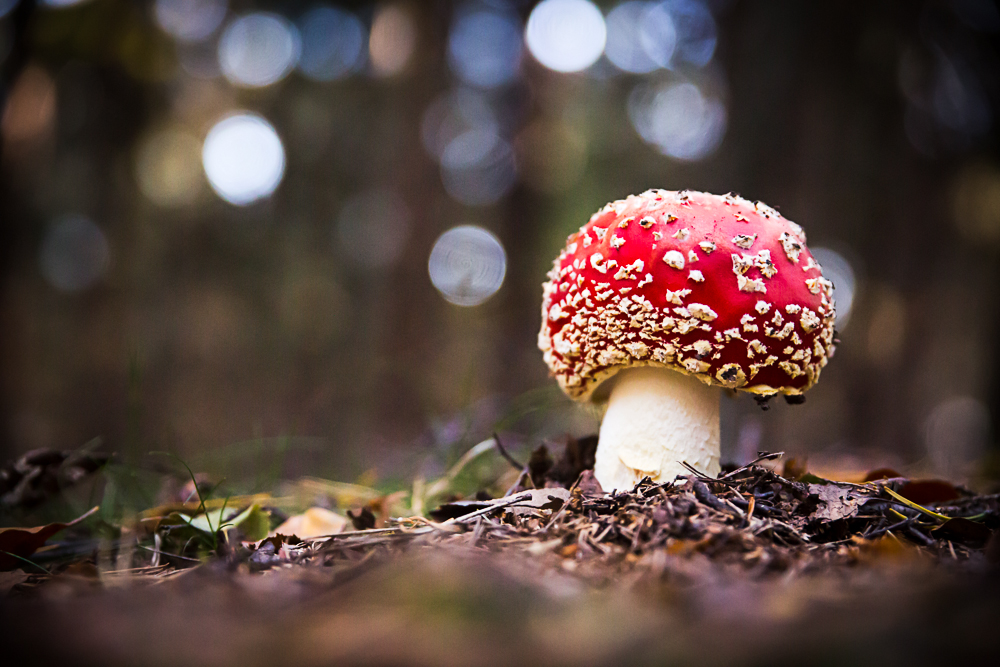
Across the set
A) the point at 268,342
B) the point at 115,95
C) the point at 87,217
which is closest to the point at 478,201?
the point at 268,342

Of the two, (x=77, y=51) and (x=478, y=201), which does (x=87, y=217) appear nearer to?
(x=77, y=51)

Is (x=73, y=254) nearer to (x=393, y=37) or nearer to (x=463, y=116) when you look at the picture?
(x=463, y=116)

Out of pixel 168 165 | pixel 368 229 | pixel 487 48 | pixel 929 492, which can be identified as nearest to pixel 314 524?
pixel 929 492

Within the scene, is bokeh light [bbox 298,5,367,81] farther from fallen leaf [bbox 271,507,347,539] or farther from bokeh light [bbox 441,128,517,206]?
fallen leaf [bbox 271,507,347,539]

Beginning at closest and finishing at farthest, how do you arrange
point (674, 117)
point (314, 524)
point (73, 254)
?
1. point (314, 524)
2. point (674, 117)
3. point (73, 254)

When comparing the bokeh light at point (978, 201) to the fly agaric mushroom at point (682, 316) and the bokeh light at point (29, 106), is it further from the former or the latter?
the bokeh light at point (29, 106)

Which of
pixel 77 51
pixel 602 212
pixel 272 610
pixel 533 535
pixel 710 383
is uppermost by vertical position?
pixel 77 51
